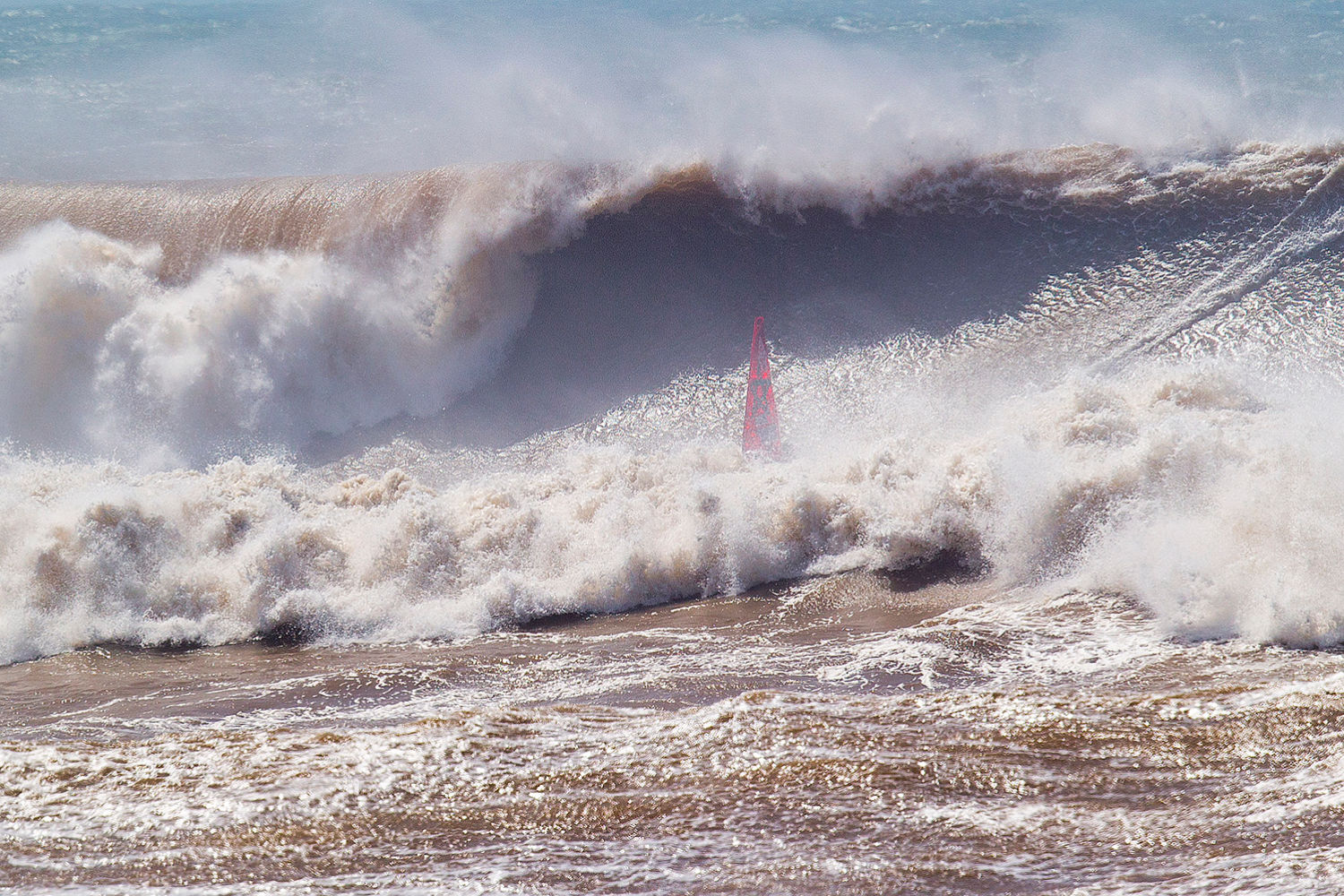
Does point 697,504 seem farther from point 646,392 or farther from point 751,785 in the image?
point 751,785

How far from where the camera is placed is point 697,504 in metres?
6.79

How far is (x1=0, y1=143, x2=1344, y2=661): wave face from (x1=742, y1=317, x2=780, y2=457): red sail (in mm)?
178

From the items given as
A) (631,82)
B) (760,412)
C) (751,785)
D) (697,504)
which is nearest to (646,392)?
(760,412)

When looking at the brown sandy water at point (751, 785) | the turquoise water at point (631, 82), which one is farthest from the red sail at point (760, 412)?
the brown sandy water at point (751, 785)

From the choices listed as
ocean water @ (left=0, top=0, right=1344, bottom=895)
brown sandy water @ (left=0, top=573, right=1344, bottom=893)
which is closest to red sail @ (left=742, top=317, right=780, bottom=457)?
ocean water @ (left=0, top=0, right=1344, bottom=895)

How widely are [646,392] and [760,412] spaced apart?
4.40 ft

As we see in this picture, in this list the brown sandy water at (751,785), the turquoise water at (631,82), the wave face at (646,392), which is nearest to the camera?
the brown sandy water at (751,785)

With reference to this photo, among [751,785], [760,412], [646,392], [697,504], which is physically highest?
[646,392]

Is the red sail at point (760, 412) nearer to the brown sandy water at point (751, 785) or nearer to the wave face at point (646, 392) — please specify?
the wave face at point (646, 392)

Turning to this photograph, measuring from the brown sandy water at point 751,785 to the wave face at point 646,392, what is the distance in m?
1.25

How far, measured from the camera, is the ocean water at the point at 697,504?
Result: 11.1 feet

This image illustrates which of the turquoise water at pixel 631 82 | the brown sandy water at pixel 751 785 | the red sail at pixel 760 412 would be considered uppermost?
the turquoise water at pixel 631 82

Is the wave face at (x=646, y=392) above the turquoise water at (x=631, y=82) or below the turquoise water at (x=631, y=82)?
below

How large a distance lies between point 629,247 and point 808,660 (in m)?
6.30
